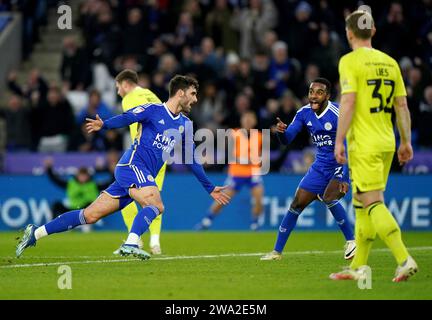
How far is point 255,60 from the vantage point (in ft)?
72.7

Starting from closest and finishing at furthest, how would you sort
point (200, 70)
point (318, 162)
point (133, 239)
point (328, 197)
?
1. point (133, 239)
2. point (318, 162)
3. point (328, 197)
4. point (200, 70)

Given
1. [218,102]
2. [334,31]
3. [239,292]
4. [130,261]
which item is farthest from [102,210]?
[334,31]

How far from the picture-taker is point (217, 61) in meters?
22.4

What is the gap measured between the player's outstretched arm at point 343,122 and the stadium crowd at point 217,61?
11.1 metres

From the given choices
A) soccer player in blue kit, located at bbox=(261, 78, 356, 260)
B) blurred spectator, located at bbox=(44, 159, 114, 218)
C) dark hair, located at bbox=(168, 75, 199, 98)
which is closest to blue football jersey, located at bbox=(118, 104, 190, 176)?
dark hair, located at bbox=(168, 75, 199, 98)

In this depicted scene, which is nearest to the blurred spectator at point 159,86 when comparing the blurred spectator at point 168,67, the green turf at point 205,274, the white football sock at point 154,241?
the blurred spectator at point 168,67

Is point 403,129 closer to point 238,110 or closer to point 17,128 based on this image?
point 238,110

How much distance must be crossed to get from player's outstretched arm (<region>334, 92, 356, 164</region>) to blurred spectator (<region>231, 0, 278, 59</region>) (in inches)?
543

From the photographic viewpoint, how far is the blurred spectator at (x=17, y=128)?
21.9m

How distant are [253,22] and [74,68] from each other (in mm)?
4114

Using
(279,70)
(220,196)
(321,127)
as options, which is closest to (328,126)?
(321,127)

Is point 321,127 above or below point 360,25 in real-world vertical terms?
below

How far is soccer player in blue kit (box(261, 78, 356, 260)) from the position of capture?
1218 centimetres

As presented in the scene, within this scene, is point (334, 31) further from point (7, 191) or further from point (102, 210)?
point (102, 210)
